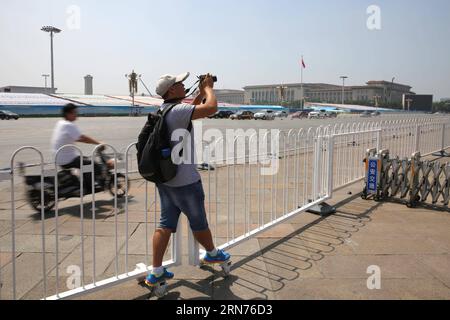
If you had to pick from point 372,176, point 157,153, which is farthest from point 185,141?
point 372,176

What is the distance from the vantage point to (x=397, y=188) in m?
5.75

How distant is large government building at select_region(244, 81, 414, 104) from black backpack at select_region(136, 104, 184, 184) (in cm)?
12530

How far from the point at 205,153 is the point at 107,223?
176cm

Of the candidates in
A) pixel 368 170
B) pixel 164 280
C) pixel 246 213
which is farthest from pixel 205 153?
pixel 368 170

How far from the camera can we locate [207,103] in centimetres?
272

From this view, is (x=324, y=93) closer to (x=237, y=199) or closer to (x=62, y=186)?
(x=237, y=199)

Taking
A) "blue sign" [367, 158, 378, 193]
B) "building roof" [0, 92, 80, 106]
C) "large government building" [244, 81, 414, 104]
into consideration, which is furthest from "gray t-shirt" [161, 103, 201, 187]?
"large government building" [244, 81, 414, 104]

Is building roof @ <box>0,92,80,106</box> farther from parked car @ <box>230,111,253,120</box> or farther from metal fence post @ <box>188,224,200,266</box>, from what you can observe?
metal fence post @ <box>188,224,200,266</box>

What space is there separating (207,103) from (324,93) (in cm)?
13906

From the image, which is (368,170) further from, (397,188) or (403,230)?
(403,230)

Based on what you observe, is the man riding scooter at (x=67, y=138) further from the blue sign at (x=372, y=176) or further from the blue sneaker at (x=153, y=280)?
the blue sign at (x=372, y=176)

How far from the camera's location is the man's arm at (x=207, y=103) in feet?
8.82
